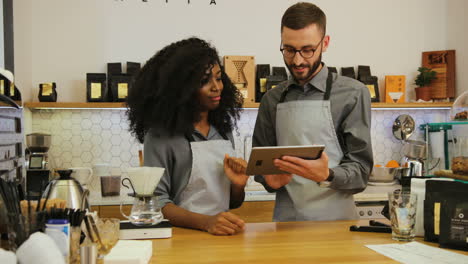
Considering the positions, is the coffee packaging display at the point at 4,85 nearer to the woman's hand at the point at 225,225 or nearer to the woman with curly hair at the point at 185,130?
the woman with curly hair at the point at 185,130

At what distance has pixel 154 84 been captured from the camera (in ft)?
8.14

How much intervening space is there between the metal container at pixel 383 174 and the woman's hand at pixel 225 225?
2491 millimetres

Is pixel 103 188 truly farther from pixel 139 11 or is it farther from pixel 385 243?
pixel 385 243

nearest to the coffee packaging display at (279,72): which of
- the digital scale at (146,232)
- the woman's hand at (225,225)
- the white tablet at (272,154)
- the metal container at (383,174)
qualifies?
the metal container at (383,174)

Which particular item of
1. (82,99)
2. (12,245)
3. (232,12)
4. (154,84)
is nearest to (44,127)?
(82,99)

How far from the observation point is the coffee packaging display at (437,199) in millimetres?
1827

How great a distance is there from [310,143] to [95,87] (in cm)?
234

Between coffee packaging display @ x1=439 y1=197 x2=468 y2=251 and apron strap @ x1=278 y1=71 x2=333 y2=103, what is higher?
apron strap @ x1=278 y1=71 x2=333 y2=103

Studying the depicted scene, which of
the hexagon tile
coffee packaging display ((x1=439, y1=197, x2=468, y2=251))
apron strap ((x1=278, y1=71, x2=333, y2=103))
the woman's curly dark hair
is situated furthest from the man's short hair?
the hexagon tile

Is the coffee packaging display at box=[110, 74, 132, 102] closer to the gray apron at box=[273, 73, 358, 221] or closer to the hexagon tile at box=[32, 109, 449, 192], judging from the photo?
the hexagon tile at box=[32, 109, 449, 192]

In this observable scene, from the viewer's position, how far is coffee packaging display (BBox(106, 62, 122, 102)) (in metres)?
4.28

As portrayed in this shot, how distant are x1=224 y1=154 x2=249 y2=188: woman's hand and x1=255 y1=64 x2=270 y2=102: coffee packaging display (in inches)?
83.1

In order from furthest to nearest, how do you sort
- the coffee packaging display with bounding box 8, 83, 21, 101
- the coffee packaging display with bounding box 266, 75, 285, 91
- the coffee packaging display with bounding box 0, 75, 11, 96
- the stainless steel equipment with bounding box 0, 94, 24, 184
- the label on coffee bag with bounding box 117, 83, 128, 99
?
the coffee packaging display with bounding box 266, 75, 285, 91 < the label on coffee bag with bounding box 117, 83, 128, 99 < the coffee packaging display with bounding box 8, 83, 21, 101 < the coffee packaging display with bounding box 0, 75, 11, 96 < the stainless steel equipment with bounding box 0, 94, 24, 184

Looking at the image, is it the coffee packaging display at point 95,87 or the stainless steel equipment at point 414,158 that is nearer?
the coffee packaging display at point 95,87
